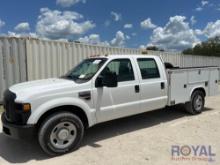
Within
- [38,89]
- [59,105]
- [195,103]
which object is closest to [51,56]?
[38,89]

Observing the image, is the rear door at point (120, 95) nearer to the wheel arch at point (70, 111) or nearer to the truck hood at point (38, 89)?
the wheel arch at point (70, 111)

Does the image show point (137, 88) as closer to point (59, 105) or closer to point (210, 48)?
point (59, 105)

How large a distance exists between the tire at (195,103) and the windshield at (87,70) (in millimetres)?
3427

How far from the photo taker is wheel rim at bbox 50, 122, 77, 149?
4191 millimetres

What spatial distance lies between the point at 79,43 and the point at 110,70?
558cm

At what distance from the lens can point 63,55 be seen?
9.75 metres

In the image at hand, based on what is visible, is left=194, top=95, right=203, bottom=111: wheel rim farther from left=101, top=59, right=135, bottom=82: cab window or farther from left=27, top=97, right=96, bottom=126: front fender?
left=27, top=97, right=96, bottom=126: front fender

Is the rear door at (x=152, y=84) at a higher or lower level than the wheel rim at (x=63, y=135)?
higher

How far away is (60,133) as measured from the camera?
4.23 meters

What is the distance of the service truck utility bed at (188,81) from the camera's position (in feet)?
20.4

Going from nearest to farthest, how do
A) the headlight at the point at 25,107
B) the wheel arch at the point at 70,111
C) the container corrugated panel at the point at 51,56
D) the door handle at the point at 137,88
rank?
the headlight at the point at 25,107 → the wheel arch at the point at 70,111 → the door handle at the point at 137,88 → the container corrugated panel at the point at 51,56

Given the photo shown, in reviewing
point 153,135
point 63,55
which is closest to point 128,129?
point 153,135

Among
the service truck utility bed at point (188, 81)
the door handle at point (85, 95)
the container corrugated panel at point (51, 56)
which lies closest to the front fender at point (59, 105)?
the door handle at point (85, 95)

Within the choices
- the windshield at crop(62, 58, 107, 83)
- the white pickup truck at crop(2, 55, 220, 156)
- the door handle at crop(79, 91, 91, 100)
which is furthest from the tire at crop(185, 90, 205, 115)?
the door handle at crop(79, 91, 91, 100)
